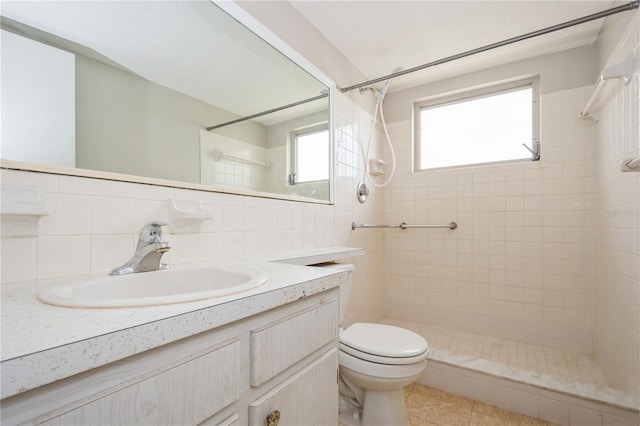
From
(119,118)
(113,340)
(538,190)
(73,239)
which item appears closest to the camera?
(113,340)

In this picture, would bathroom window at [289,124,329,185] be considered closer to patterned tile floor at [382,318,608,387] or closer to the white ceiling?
the white ceiling

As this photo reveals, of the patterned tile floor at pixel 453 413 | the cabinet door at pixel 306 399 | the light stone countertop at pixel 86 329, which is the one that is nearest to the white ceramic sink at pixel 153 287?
the light stone countertop at pixel 86 329

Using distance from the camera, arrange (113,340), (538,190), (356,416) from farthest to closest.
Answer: (538,190) < (356,416) < (113,340)

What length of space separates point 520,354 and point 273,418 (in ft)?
6.50

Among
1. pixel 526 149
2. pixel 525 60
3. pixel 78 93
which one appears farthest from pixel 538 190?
pixel 78 93

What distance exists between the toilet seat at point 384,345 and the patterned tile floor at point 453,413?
461 mm

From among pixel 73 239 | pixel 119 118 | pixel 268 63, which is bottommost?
pixel 73 239

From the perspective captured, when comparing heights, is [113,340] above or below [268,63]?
below

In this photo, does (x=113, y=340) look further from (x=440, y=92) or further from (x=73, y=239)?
(x=440, y=92)

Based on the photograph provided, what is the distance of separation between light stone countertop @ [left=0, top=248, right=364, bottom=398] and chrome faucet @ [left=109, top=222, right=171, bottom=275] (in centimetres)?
19

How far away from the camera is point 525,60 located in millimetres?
2107

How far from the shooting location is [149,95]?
985mm

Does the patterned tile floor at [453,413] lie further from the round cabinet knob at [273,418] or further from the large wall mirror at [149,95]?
the large wall mirror at [149,95]

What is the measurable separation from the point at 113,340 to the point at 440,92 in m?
2.67
